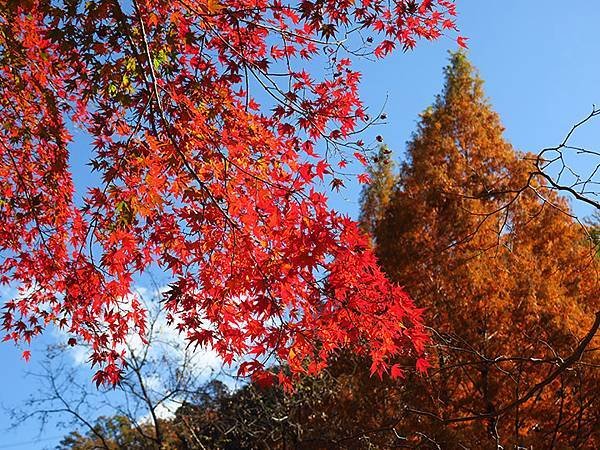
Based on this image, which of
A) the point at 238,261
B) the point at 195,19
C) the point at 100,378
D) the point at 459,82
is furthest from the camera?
the point at 459,82

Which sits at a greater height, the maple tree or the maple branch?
the maple tree

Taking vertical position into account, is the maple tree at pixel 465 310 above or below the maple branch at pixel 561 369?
above

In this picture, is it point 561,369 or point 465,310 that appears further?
point 465,310

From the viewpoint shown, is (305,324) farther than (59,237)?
No

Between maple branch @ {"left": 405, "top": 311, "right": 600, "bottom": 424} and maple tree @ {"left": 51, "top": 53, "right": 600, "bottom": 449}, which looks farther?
maple tree @ {"left": 51, "top": 53, "right": 600, "bottom": 449}

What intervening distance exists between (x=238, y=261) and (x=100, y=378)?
2024mm

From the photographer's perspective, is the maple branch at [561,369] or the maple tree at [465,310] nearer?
the maple branch at [561,369]

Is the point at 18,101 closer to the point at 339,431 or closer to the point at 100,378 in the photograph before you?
the point at 100,378

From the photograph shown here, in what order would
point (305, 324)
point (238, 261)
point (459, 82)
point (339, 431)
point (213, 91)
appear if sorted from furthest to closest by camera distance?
point (459, 82) < point (339, 431) < point (213, 91) < point (238, 261) < point (305, 324)

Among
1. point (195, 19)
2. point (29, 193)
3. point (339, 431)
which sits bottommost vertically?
point (339, 431)

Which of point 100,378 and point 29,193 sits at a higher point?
point 29,193

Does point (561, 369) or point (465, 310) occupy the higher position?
point (465, 310)

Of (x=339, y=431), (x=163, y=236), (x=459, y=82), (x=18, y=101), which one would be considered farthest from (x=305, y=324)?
(x=459, y=82)

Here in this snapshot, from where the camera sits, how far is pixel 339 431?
346 inches
